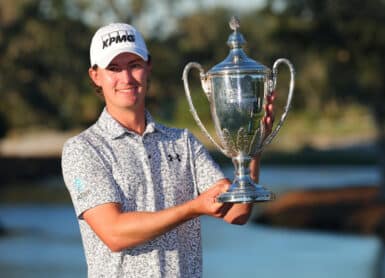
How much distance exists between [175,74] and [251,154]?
83.4 ft

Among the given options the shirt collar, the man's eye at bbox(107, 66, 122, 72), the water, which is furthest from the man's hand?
the water

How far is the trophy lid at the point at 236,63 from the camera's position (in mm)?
4094

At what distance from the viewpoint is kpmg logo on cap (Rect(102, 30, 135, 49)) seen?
157 inches

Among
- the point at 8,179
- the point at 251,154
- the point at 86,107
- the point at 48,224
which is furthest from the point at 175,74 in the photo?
the point at 251,154

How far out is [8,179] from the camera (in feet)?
133

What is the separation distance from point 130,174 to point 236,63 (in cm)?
49

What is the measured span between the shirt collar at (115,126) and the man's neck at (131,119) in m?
0.02

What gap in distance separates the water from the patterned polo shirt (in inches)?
537

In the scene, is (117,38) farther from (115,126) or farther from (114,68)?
(115,126)

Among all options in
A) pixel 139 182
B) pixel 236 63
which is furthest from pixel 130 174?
pixel 236 63

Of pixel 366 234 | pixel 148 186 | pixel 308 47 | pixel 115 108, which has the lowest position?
pixel 148 186

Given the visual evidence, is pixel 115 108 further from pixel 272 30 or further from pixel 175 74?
pixel 175 74

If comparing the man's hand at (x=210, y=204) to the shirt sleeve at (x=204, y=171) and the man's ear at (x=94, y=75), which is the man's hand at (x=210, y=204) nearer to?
the shirt sleeve at (x=204, y=171)

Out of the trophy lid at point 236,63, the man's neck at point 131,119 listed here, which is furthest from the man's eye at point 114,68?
the trophy lid at point 236,63
